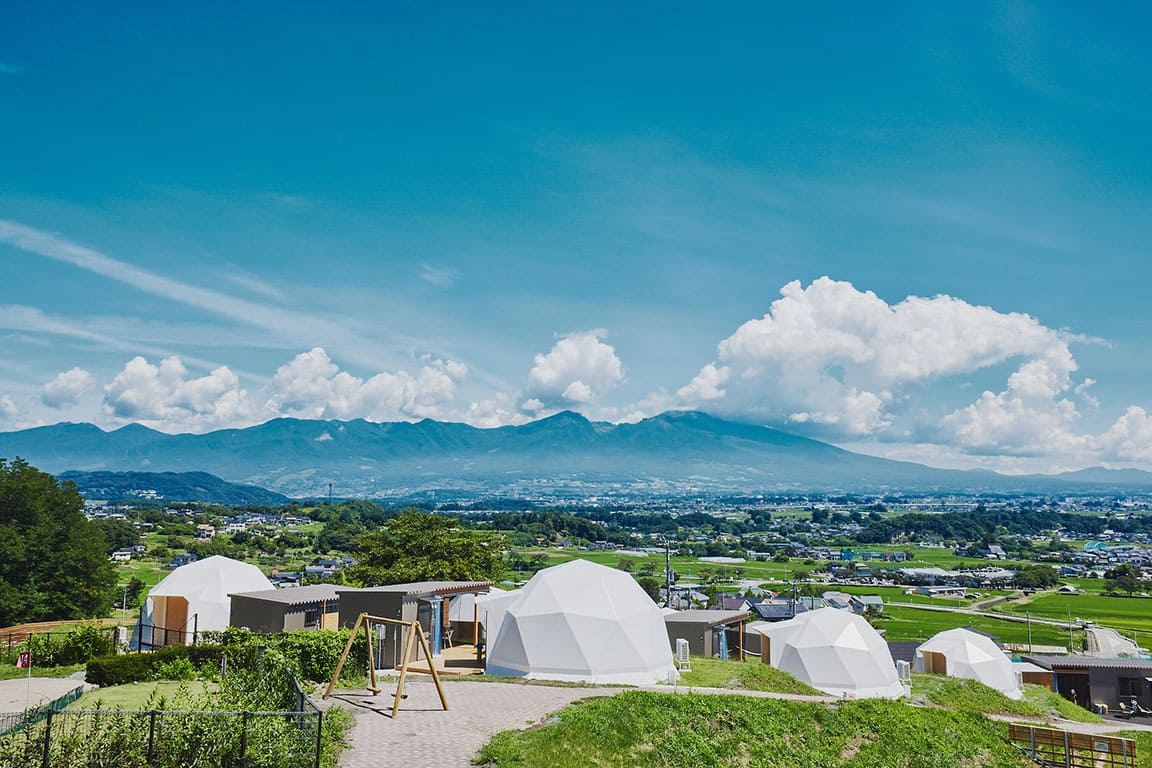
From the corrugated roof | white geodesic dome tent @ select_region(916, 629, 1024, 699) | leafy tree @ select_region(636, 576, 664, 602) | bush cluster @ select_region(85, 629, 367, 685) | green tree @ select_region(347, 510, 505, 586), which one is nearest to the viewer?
bush cluster @ select_region(85, 629, 367, 685)

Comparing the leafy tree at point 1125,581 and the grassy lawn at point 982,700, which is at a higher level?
the grassy lawn at point 982,700

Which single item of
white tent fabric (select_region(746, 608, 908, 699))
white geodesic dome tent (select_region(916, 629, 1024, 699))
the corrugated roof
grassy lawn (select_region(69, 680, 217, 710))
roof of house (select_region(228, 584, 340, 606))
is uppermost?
roof of house (select_region(228, 584, 340, 606))

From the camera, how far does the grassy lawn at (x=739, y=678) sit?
936 inches

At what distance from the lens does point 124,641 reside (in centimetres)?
3148

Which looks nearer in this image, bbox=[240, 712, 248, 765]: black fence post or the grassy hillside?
bbox=[240, 712, 248, 765]: black fence post

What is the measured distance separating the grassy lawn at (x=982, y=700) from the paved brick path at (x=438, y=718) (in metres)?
14.1

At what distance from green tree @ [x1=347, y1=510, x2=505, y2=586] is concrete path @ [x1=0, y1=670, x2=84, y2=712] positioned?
19.4m

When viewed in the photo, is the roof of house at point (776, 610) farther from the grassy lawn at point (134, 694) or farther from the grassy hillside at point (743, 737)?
the grassy lawn at point (134, 694)

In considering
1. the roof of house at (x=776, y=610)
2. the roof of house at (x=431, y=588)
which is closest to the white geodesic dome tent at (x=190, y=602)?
the roof of house at (x=431, y=588)

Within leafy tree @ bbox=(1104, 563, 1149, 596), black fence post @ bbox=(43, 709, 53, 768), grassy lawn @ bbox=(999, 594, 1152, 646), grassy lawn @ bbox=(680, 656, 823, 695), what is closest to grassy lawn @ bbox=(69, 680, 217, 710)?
black fence post @ bbox=(43, 709, 53, 768)

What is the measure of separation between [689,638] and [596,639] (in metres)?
10.1

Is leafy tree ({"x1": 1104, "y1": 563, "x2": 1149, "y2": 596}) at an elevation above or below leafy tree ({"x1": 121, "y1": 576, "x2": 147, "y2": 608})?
below

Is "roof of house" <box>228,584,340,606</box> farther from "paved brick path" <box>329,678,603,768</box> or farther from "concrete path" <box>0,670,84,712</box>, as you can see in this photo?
"paved brick path" <box>329,678,603,768</box>

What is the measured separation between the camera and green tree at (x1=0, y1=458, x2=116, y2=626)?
40.3 m
